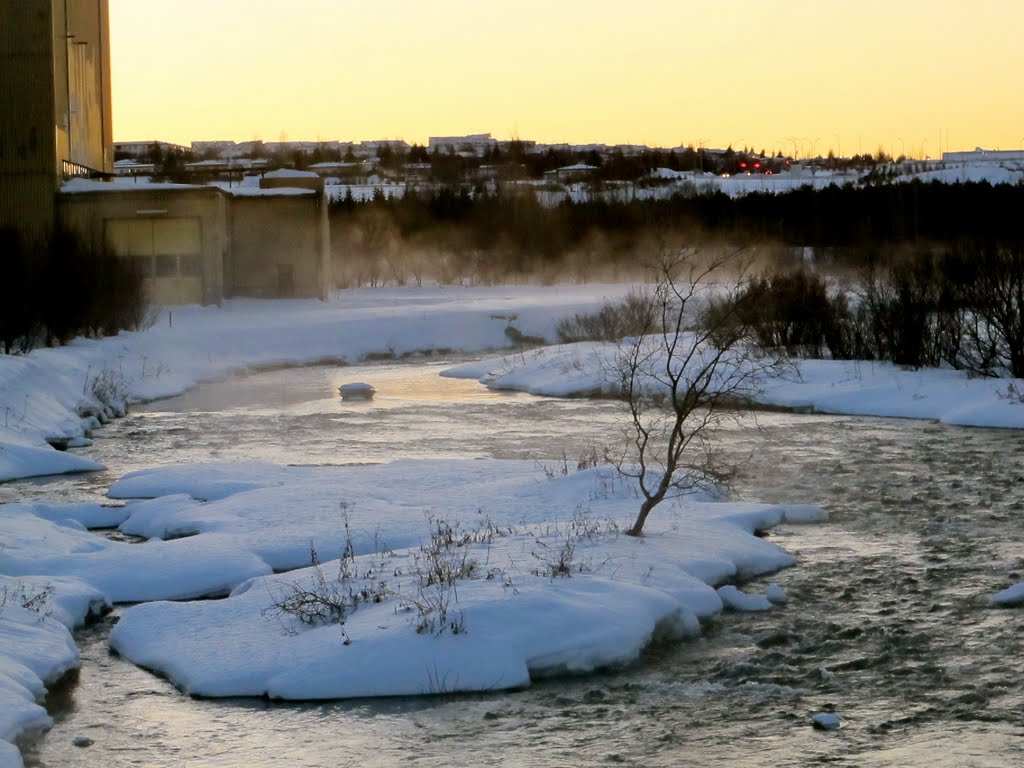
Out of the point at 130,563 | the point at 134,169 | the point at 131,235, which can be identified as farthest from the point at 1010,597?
the point at 134,169

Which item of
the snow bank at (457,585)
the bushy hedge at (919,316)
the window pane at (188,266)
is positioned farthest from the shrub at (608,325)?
the snow bank at (457,585)

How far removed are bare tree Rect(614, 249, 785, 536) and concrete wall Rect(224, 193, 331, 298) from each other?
12.8 m

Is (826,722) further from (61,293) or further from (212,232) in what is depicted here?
(212,232)

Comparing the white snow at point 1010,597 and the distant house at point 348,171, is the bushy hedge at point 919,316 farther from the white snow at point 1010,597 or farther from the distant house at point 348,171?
the distant house at point 348,171

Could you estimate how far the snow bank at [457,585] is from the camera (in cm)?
862

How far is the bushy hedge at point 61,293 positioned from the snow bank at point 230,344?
51 centimetres

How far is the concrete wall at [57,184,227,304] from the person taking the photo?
37.2m

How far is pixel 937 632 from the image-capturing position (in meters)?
9.45

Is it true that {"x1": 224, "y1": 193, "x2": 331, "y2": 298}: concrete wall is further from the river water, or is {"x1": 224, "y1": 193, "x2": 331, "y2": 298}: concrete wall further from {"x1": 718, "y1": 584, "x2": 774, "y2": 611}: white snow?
{"x1": 718, "y1": 584, "x2": 774, "y2": 611}: white snow

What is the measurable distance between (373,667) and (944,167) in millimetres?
97279

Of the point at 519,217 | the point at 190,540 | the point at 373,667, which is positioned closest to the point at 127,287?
the point at 190,540

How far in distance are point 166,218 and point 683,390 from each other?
20.1m

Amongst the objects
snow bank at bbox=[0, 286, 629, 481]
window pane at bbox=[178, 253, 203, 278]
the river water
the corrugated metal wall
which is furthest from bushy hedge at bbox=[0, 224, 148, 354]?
the river water

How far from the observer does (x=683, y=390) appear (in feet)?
77.9
